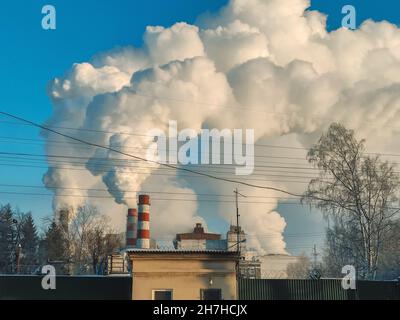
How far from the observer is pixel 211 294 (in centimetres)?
2378

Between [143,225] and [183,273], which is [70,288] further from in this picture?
[143,225]

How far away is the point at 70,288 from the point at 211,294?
7.61 metres

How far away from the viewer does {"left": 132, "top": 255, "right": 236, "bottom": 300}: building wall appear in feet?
77.2

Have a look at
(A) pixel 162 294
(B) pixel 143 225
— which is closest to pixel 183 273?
(A) pixel 162 294

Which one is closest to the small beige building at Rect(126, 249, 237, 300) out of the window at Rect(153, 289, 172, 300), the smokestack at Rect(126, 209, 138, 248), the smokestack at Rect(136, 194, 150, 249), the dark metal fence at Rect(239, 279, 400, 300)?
the window at Rect(153, 289, 172, 300)

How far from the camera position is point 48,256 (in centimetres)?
6081

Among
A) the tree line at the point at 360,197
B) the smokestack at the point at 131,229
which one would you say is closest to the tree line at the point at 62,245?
the smokestack at the point at 131,229

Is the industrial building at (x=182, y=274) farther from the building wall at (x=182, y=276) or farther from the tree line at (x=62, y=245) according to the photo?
the tree line at (x=62, y=245)

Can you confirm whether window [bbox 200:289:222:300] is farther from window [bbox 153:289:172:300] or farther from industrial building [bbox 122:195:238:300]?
window [bbox 153:289:172:300]

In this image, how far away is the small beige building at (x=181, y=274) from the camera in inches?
927

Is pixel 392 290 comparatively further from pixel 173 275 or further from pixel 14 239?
pixel 14 239

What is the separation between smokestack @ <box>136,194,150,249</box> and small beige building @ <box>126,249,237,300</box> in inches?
769

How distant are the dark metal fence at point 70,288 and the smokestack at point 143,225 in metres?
16.6
